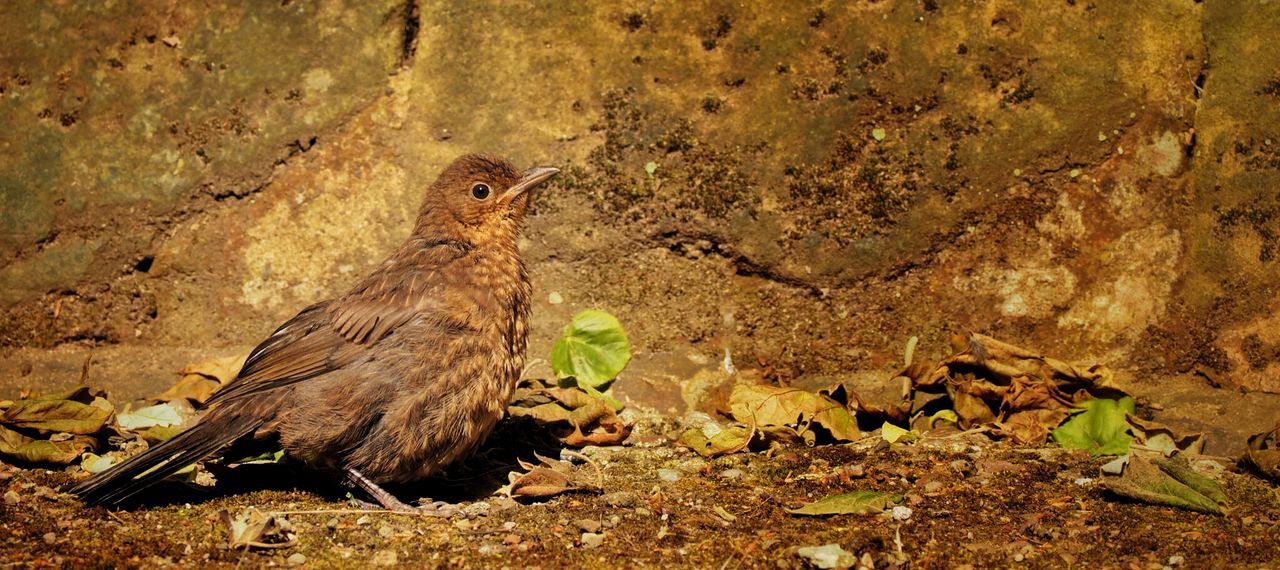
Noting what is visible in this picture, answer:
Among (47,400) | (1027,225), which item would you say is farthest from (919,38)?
(47,400)

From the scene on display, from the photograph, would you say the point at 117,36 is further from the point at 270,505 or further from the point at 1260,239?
the point at 1260,239

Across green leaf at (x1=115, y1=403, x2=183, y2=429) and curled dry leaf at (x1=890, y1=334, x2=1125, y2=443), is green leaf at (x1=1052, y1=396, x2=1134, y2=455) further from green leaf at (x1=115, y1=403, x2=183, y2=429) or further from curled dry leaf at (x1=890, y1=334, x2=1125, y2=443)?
green leaf at (x1=115, y1=403, x2=183, y2=429)

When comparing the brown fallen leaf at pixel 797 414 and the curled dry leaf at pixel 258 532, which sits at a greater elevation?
the curled dry leaf at pixel 258 532

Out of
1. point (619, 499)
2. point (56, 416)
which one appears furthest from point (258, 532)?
point (56, 416)

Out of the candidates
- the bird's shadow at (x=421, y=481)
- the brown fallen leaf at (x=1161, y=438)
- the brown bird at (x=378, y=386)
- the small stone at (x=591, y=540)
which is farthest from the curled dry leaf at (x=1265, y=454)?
the brown bird at (x=378, y=386)

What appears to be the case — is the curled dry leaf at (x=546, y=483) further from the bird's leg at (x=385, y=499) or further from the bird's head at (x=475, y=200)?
the bird's head at (x=475, y=200)

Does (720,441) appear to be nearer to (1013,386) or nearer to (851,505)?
(851,505)
